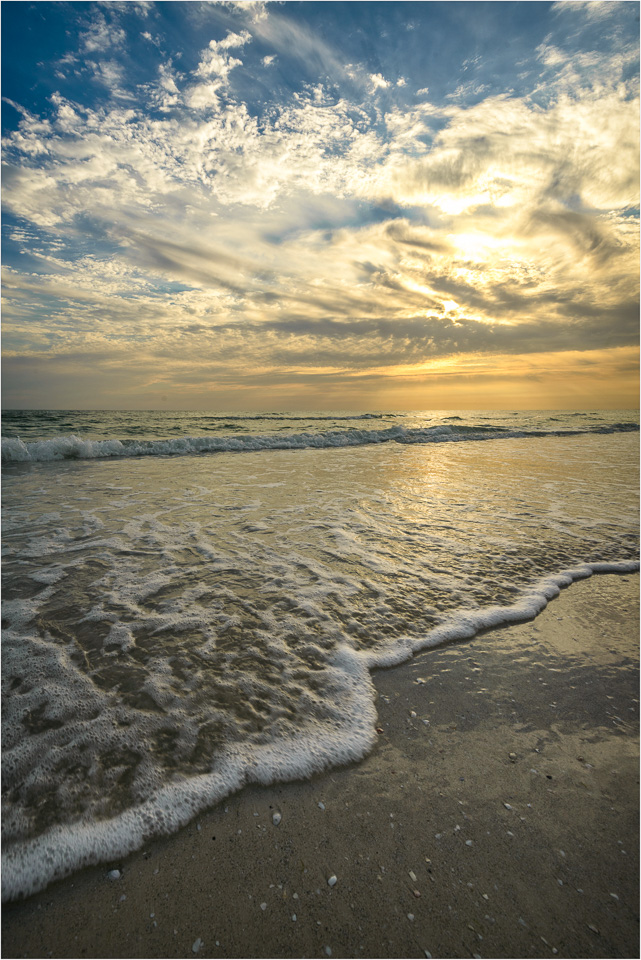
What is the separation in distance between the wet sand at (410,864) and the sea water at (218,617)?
0.16m

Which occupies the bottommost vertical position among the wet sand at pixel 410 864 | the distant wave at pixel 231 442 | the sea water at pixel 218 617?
the wet sand at pixel 410 864

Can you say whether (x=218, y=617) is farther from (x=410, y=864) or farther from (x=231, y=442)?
(x=231, y=442)

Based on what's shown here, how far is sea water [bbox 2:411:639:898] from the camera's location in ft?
7.21

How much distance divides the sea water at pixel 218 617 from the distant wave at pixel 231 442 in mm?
7849

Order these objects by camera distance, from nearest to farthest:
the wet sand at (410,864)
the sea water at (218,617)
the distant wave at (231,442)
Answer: the wet sand at (410,864)
the sea water at (218,617)
the distant wave at (231,442)

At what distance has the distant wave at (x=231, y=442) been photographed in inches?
616

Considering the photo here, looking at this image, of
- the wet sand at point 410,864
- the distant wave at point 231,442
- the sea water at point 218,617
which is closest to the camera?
the wet sand at point 410,864

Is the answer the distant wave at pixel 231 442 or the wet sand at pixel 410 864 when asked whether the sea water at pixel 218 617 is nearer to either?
the wet sand at pixel 410 864

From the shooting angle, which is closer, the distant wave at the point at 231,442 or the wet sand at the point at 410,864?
the wet sand at the point at 410,864

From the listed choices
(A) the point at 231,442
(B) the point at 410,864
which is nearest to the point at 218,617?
(B) the point at 410,864

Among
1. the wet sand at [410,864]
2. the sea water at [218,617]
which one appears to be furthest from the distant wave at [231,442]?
the wet sand at [410,864]

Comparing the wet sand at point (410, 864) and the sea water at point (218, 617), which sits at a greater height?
the sea water at point (218, 617)

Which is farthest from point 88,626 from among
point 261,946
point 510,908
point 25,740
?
point 510,908

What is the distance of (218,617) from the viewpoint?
3.87m
